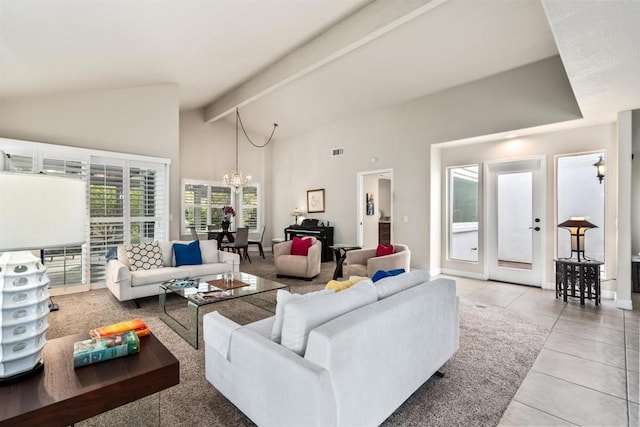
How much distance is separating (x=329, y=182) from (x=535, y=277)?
4.70 meters

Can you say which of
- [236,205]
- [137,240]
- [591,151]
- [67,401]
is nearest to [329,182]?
[236,205]

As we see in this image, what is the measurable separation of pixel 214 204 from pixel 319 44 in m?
5.31

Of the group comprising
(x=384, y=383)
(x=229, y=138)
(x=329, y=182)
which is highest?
(x=229, y=138)

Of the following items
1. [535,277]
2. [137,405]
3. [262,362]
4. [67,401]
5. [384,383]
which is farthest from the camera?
[535,277]

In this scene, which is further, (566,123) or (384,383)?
(566,123)

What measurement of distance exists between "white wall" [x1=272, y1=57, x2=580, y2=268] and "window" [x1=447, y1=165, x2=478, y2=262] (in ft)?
1.33

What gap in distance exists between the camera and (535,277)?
501 centimetres

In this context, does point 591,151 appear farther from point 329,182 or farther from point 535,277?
point 329,182

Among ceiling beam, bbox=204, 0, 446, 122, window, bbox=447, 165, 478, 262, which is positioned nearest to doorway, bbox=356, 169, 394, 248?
window, bbox=447, 165, 478, 262

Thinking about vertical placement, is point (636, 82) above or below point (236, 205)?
above

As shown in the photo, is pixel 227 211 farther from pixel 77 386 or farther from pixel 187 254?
pixel 77 386

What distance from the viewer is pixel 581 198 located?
455cm

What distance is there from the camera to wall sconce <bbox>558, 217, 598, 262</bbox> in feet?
13.2

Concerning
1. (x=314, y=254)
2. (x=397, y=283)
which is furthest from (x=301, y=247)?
(x=397, y=283)
